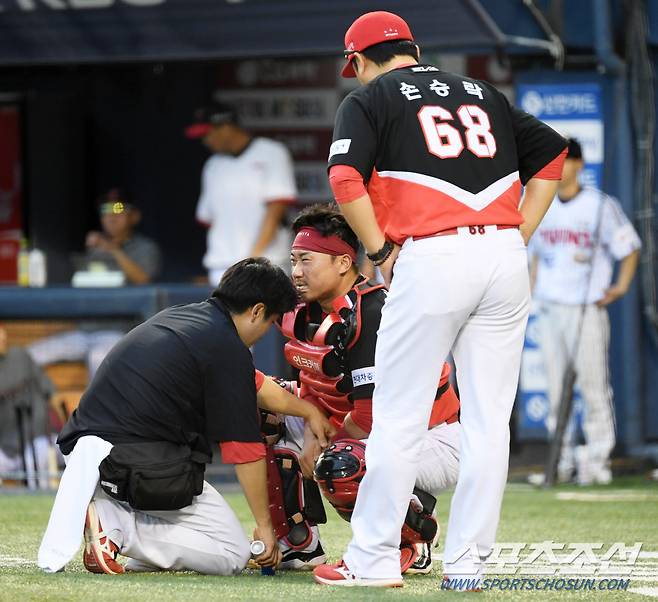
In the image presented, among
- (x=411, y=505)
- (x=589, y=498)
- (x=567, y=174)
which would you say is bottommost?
(x=589, y=498)

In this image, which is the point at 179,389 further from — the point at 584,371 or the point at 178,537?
the point at 584,371

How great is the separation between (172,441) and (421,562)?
101 centimetres

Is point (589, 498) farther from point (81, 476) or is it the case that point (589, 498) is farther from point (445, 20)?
point (81, 476)

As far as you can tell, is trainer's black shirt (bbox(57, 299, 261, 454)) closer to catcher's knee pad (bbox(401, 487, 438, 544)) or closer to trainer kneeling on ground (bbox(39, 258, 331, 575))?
trainer kneeling on ground (bbox(39, 258, 331, 575))

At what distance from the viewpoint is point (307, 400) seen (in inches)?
222

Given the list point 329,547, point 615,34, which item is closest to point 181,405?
point 329,547

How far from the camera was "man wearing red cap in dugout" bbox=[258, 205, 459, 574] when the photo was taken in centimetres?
520

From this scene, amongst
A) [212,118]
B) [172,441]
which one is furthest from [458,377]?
[212,118]

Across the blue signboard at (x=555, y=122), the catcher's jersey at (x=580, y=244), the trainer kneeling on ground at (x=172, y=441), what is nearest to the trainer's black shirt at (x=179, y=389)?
the trainer kneeling on ground at (x=172, y=441)

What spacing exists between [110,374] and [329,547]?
1.48 meters

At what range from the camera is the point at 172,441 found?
5.17 m

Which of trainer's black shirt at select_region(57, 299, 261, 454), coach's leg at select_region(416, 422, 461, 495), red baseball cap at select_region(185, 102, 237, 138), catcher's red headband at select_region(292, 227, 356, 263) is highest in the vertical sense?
red baseball cap at select_region(185, 102, 237, 138)

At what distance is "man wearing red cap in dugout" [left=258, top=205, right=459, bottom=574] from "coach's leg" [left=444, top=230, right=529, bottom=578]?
58cm

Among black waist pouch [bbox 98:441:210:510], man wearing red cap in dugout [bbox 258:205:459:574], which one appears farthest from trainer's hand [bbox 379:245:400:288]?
black waist pouch [bbox 98:441:210:510]
